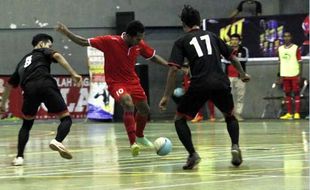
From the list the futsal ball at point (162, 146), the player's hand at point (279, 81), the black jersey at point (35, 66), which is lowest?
the player's hand at point (279, 81)

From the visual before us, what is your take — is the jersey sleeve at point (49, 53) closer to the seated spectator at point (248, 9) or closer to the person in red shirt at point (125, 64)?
the person in red shirt at point (125, 64)

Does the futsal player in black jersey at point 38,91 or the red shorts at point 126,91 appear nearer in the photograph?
the futsal player in black jersey at point 38,91

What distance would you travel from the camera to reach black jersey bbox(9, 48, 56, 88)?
11711 millimetres

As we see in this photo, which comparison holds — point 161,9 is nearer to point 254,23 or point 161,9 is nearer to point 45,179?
point 254,23

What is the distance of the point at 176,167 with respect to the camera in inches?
415

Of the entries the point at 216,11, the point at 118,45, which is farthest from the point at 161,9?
the point at 118,45

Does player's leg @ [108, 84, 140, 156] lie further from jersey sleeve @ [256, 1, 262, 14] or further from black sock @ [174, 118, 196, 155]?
jersey sleeve @ [256, 1, 262, 14]

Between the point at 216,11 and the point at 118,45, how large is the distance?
17.0 meters

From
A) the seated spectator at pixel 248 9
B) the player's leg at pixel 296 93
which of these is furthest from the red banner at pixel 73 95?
the player's leg at pixel 296 93

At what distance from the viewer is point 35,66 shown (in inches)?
462

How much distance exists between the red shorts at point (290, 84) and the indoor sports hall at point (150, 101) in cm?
4

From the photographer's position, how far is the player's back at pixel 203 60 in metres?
10.4

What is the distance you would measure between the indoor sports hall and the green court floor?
20mm

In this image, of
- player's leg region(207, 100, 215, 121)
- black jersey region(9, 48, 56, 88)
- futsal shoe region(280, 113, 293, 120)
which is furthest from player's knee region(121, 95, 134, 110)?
player's leg region(207, 100, 215, 121)
